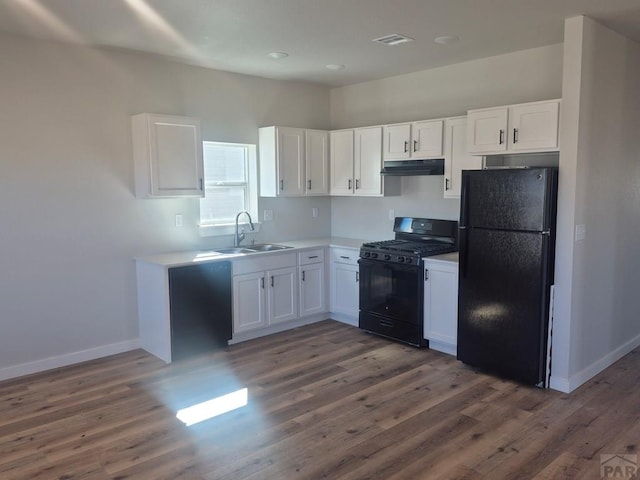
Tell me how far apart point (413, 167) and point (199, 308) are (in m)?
2.43

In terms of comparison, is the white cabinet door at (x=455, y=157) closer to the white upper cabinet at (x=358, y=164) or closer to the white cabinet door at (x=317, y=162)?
the white upper cabinet at (x=358, y=164)

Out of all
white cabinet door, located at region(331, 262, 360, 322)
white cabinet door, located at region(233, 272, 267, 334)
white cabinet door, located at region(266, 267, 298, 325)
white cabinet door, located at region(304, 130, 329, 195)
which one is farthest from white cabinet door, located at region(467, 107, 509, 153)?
white cabinet door, located at region(233, 272, 267, 334)

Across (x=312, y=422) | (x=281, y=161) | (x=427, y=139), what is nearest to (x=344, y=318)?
(x=281, y=161)

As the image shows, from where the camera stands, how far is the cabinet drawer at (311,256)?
528cm

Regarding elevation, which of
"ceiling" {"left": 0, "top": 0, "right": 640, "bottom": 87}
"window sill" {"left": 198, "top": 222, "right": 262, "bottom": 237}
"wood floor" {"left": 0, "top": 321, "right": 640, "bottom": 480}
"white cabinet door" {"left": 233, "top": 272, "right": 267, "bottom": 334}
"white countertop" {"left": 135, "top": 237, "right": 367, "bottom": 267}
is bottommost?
"wood floor" {"left": 0, "top": 321, "right": 640, "bottom": 480}

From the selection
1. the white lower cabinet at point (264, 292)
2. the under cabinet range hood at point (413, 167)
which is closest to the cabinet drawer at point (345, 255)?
the white lower cabinet at point (264, 292)

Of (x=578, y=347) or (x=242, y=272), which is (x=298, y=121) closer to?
(x=242, y=272)

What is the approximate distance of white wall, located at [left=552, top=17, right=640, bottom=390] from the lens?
11.8 ft

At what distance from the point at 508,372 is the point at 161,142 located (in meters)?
3.47

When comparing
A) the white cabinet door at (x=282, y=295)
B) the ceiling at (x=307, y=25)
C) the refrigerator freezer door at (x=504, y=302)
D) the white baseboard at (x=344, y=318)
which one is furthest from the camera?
the white baseboard at (x=344, y=318)

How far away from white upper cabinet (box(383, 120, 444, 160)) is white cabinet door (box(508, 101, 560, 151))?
85 centimetres

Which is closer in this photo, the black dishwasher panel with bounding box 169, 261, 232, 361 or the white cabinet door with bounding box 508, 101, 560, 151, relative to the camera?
the white cabinet door with bounding box 508, 101, 560, 151

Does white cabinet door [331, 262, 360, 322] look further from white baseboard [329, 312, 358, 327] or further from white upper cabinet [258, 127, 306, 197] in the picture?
white upper cabinet [258, 127, 306, 197]

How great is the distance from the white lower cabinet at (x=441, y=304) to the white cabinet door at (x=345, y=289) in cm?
89
